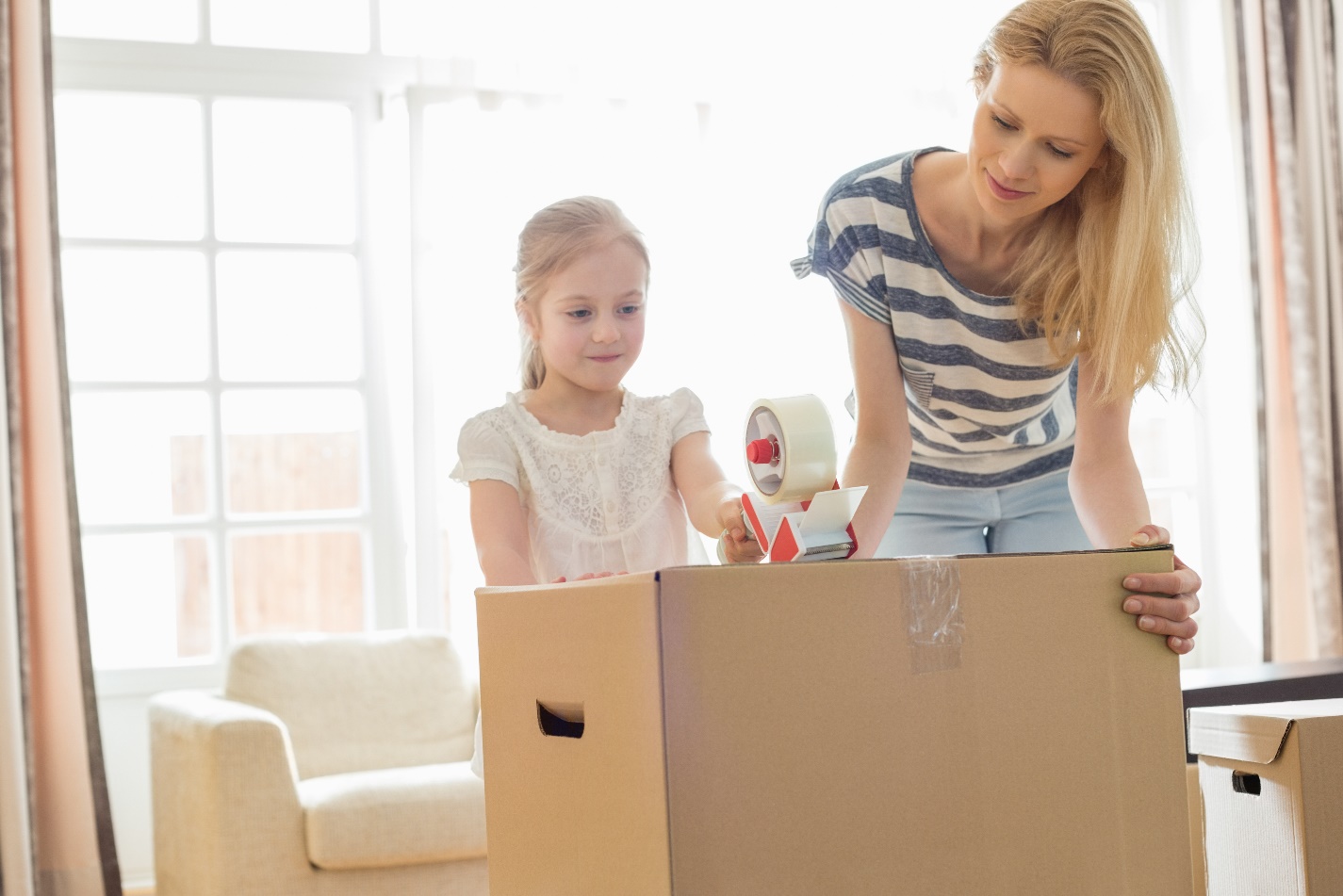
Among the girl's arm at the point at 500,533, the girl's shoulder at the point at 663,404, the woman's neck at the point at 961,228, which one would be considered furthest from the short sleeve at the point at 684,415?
the woman's neck at the point at 961,228

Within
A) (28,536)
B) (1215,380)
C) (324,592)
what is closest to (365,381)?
(324,592)

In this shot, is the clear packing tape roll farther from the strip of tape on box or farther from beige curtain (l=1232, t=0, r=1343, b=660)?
beige curtain (l=1232, t=0, r=1343, b=660)

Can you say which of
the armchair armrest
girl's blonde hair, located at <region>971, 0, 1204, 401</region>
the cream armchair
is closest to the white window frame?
the cream armchair

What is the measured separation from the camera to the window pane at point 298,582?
3.34 meters

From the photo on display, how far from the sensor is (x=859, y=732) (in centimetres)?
77

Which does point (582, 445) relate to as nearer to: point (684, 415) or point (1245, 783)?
point (684, 415)

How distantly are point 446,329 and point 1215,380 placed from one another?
2.38 m

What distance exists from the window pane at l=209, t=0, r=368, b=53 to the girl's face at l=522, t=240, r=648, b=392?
232 cm

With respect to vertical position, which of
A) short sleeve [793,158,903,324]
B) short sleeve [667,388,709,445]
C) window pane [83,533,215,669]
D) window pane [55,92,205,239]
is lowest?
window pane [83,533,215,669]

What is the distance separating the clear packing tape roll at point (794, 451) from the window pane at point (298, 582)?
8.64 feet

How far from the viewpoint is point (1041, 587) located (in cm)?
83

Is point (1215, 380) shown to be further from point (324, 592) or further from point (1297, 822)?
point (1297, 822)

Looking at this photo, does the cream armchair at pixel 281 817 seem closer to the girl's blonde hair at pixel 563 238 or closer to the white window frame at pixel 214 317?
the white window frame at pixel 214 317

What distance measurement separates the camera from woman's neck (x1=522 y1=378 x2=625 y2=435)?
4.95 feet
